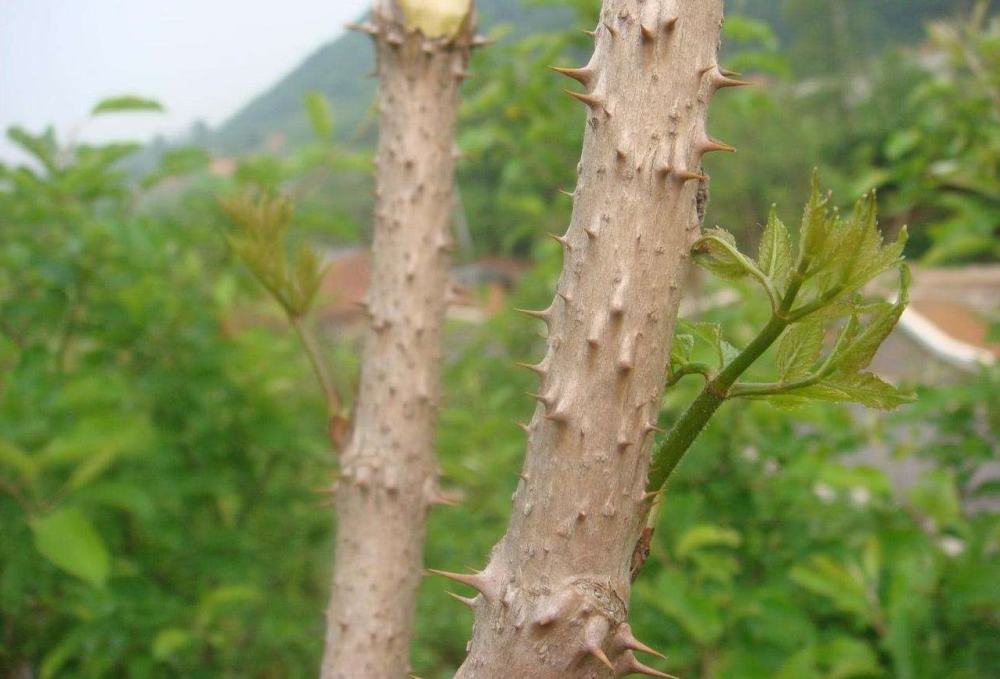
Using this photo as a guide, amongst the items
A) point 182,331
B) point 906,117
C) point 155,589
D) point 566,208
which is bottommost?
point 155,589

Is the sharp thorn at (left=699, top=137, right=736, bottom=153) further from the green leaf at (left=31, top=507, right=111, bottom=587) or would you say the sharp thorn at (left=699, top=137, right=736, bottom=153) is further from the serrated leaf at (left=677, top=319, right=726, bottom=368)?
the green leaf at (left=31, top=507, right=111, bottom=587)

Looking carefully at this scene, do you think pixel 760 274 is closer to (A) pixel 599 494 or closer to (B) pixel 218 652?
(A) pixel 599 494

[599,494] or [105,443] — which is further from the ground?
[599,494]

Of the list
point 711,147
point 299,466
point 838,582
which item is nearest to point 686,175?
point 711,147

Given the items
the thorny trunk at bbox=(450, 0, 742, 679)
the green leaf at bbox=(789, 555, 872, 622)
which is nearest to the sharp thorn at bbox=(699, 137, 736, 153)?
the thorny trunk at bbox=(450, 0, 742, 679)

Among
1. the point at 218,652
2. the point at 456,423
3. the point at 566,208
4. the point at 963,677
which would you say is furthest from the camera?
the point at 566,208

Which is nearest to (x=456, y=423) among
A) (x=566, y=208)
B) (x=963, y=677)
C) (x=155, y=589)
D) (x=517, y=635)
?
(x=566, y=208)
